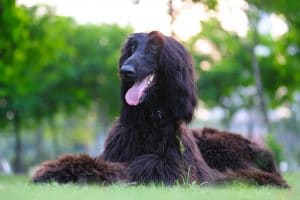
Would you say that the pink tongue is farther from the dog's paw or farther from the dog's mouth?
the dog's paw

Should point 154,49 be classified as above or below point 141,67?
above

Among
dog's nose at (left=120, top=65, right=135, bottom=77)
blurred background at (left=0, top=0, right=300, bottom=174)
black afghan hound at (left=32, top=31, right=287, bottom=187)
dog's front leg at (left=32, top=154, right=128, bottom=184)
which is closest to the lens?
→ dog's front leg at (left=32, top=154, right=128, bottom=184)

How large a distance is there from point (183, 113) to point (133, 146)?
27.8 inches

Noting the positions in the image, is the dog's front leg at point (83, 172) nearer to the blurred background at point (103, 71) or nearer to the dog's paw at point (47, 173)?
the dog's paw at point (47, 173)

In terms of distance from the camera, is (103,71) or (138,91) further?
(103,71)

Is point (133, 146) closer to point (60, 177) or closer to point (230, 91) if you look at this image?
point (60, 177)

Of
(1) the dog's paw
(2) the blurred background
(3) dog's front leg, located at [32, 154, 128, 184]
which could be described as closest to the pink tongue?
(3) dog's front leg, located at [32, 154, 128, 184]

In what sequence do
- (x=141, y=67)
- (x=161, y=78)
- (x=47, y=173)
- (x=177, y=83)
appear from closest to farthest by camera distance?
(x=47, y=173) < (x=141, y=67) < (x=177, y=83) < (x=161, y=78)

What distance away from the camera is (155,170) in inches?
343

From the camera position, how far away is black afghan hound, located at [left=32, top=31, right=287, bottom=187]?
8641 millimetres

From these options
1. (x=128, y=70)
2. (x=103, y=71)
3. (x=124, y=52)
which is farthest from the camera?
(x=103, y=71)

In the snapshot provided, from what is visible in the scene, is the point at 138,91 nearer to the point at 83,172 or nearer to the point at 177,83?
the point at 177,83

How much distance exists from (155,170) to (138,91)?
97 cm

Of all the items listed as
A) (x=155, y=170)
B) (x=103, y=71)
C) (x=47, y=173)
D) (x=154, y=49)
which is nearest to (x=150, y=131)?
(x=155, y=170)
